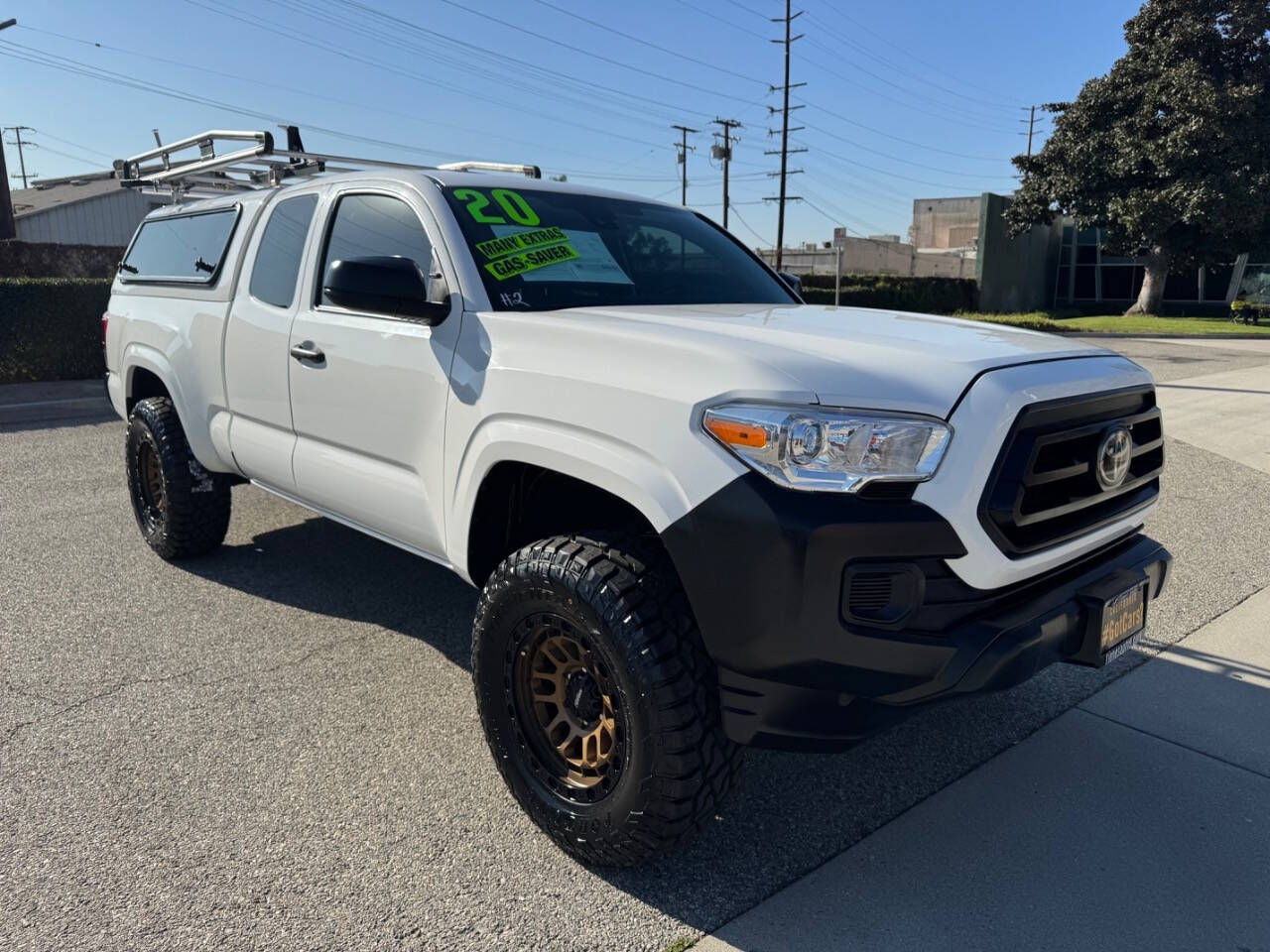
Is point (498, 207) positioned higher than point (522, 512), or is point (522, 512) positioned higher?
point (498, 207)

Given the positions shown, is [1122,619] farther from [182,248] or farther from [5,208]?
[5,208]

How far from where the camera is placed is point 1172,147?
28.2 metres

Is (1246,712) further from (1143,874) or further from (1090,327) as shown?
(1090,327)

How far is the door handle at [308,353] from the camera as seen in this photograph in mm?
3557

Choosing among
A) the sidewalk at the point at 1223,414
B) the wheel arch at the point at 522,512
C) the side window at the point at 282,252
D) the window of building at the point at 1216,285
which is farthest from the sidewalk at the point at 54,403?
the window of building at the point at 1216,285

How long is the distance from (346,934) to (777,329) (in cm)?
196

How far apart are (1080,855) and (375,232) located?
316cm

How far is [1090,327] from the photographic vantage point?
2761 cm

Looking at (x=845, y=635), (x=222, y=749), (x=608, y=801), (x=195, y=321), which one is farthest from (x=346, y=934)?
(x=195, y=321)

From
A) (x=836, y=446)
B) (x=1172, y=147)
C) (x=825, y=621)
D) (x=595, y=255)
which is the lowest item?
(x=825, y=621)

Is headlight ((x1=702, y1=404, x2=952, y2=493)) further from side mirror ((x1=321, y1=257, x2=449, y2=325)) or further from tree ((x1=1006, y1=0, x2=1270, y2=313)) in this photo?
tree ((x1=1006, y1=0, x2=1270, y2=313))

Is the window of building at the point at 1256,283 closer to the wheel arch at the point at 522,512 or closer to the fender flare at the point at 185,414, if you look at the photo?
the fender flare at the point at 185,414

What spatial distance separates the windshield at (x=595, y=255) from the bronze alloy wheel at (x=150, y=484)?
8.85 feet

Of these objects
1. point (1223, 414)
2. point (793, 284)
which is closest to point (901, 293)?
point (1223, 414)
